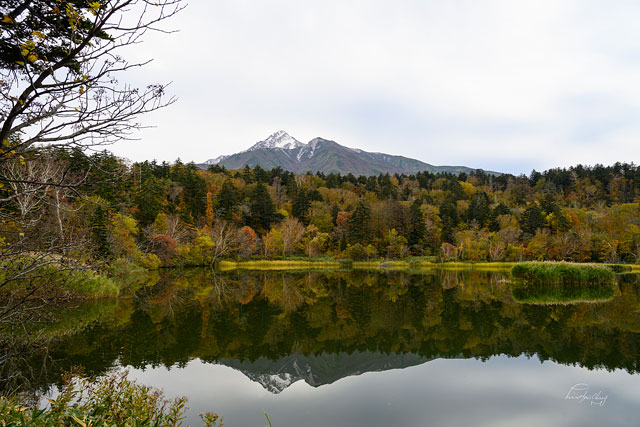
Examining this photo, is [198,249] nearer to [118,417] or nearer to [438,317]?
[438,317]

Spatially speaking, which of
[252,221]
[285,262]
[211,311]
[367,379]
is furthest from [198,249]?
[367,379]

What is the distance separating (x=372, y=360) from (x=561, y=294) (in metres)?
18.3

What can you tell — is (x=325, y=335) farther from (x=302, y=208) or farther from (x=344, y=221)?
(x=302, y=208)

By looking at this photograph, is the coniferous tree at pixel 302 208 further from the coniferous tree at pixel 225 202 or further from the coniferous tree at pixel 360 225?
the coniferous tree at pixel 225 202

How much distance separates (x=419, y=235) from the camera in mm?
68812

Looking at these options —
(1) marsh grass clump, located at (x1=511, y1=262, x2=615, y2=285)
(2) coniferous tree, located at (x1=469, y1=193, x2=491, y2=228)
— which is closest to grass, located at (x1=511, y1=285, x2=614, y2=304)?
(1) marsh grass clump, located at (x1=511, y1=262, x2=615, y2=285)

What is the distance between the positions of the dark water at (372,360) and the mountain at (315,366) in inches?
1.3

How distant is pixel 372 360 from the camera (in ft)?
30.7

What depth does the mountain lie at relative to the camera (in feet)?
27.0

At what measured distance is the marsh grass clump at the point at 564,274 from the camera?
24688mm

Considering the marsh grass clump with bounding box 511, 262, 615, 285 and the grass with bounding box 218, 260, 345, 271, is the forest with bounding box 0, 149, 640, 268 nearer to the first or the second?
the grass with bounding box 218, 260, 345, 271

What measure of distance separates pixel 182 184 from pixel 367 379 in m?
66.8

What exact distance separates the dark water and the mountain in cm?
3

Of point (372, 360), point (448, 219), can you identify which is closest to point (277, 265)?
point (448, 219)
